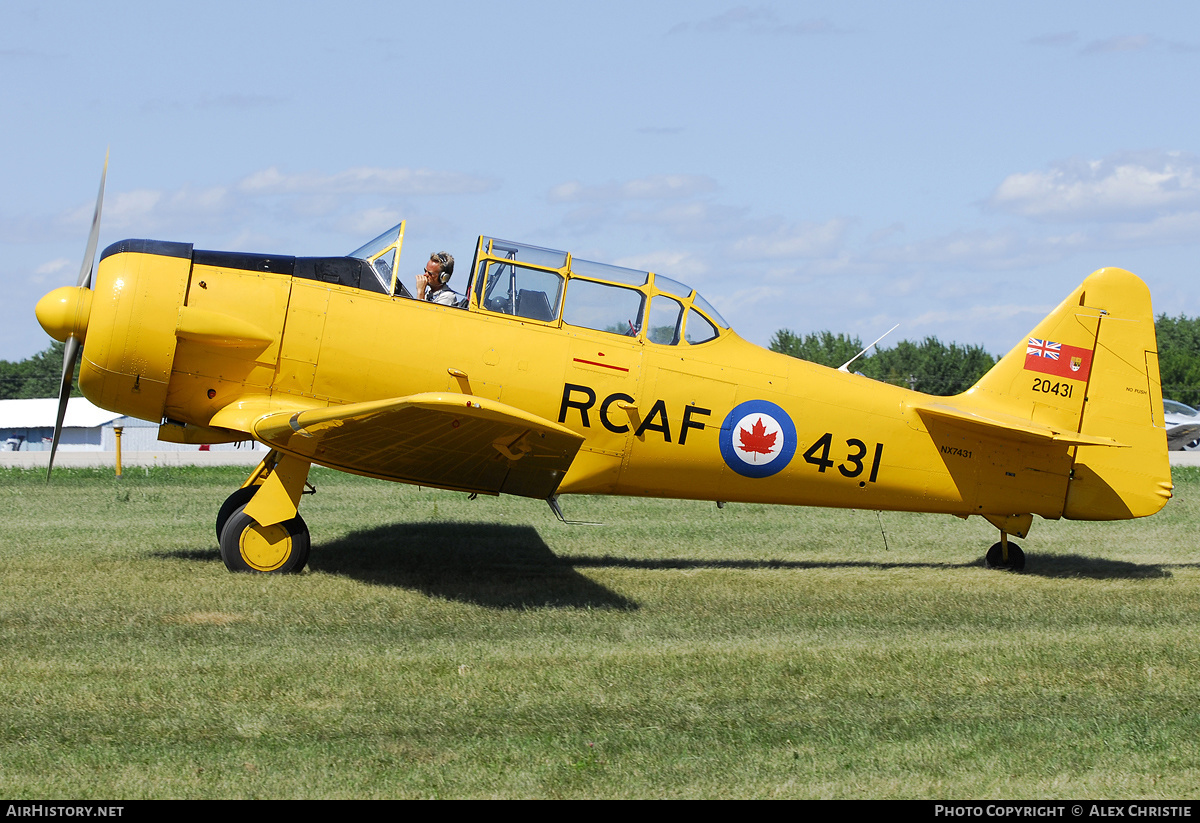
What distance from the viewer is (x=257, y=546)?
26.1ft

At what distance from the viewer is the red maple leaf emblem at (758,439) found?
8.62 m

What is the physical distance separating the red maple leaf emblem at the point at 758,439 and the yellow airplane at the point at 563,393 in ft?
0.04

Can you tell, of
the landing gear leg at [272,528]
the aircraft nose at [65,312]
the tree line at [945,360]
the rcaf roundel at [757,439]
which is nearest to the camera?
the aircraft nose at [65,312]

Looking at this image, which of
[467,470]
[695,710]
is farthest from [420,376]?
[695,710]

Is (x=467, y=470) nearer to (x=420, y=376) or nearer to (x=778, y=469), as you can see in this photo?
(x=420, y=376)

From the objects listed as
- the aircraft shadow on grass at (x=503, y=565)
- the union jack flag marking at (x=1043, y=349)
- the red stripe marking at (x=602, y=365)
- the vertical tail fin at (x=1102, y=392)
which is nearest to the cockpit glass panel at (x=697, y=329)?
the red stripe marking at (x=602, y=365)

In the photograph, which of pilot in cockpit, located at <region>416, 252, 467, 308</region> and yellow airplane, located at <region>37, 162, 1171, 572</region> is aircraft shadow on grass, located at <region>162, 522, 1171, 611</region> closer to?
yellow airplane, located at <region>37, 162, 1171, 572</region>

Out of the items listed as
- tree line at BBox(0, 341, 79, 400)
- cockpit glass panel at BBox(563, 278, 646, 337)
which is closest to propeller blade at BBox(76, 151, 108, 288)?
cockpit glass panel at BBox(563, 278, 646, 337)

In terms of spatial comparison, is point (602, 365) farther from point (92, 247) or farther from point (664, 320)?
point (92, 247)

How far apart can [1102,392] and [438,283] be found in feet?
20.4

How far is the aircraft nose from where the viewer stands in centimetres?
765

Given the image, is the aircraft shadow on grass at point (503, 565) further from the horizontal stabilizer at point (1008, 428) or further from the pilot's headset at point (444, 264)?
the pilot's headset at point (444, 264)

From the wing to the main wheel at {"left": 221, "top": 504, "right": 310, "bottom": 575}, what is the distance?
27.5 inches

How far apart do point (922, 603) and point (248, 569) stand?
5.28m
